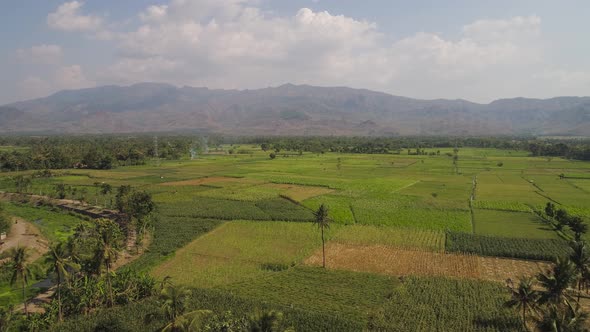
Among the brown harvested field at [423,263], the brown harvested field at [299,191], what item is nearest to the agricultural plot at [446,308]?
the brown harvested field at [423,263]

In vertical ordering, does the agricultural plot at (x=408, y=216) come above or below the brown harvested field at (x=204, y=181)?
below

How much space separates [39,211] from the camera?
66.0 metres

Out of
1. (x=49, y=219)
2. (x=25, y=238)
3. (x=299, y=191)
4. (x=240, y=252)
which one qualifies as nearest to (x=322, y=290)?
(x=240, y=252)

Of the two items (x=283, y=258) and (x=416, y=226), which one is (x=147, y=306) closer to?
(x=283, y=258)

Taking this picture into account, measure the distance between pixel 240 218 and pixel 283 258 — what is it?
1780 cm

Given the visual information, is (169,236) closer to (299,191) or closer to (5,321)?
(5,321)

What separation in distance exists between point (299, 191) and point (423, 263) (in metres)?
41.3

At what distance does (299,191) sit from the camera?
7725 centimetres

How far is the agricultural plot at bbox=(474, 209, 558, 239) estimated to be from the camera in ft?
154

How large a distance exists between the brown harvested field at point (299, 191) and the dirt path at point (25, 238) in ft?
130

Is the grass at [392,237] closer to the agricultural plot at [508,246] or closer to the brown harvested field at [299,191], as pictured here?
the agricultural plot at [508,246]

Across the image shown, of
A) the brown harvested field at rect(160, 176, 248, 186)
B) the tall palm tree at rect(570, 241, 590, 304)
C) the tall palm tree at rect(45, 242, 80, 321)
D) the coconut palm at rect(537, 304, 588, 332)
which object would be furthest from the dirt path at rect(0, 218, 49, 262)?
the tall palm tree at rect(570, 241, 590, 304)

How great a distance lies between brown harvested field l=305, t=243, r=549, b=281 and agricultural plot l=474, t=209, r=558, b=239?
9.53 metres

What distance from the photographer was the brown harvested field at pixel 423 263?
35.5 meters
